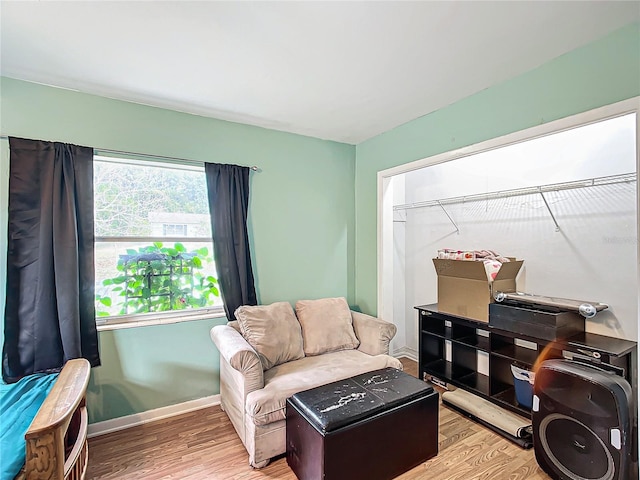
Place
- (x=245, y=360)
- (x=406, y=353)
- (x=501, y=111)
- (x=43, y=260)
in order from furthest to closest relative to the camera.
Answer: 1. (x=406, y=353)
2. (x=501, y=111)
3. (x=43, y=260)
4. (x=245, y=360)

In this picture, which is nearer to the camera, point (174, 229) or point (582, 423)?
point (582, 423)

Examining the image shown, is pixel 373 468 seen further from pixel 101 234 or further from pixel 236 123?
pixel 236 123

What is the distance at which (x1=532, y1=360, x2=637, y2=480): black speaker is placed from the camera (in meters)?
1.56

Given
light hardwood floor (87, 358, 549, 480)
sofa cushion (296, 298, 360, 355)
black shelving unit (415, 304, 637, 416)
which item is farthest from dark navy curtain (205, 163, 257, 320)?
black shelving unit (415, 304, 637, 416)

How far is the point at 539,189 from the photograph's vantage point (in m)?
2.68

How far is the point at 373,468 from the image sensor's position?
182cm

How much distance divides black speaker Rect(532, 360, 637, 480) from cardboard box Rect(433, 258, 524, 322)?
763mm

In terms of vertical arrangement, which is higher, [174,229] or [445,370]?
[174,229]

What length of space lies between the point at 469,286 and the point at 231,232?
2070 mm

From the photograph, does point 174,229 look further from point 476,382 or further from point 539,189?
point 539,189

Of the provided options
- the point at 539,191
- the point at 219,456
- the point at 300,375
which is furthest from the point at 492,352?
the point at 219,456

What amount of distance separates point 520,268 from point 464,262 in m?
0.57

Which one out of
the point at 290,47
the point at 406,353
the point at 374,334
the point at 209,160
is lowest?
the point at 406,353

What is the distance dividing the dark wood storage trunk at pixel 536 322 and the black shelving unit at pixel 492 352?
1.6 inches
